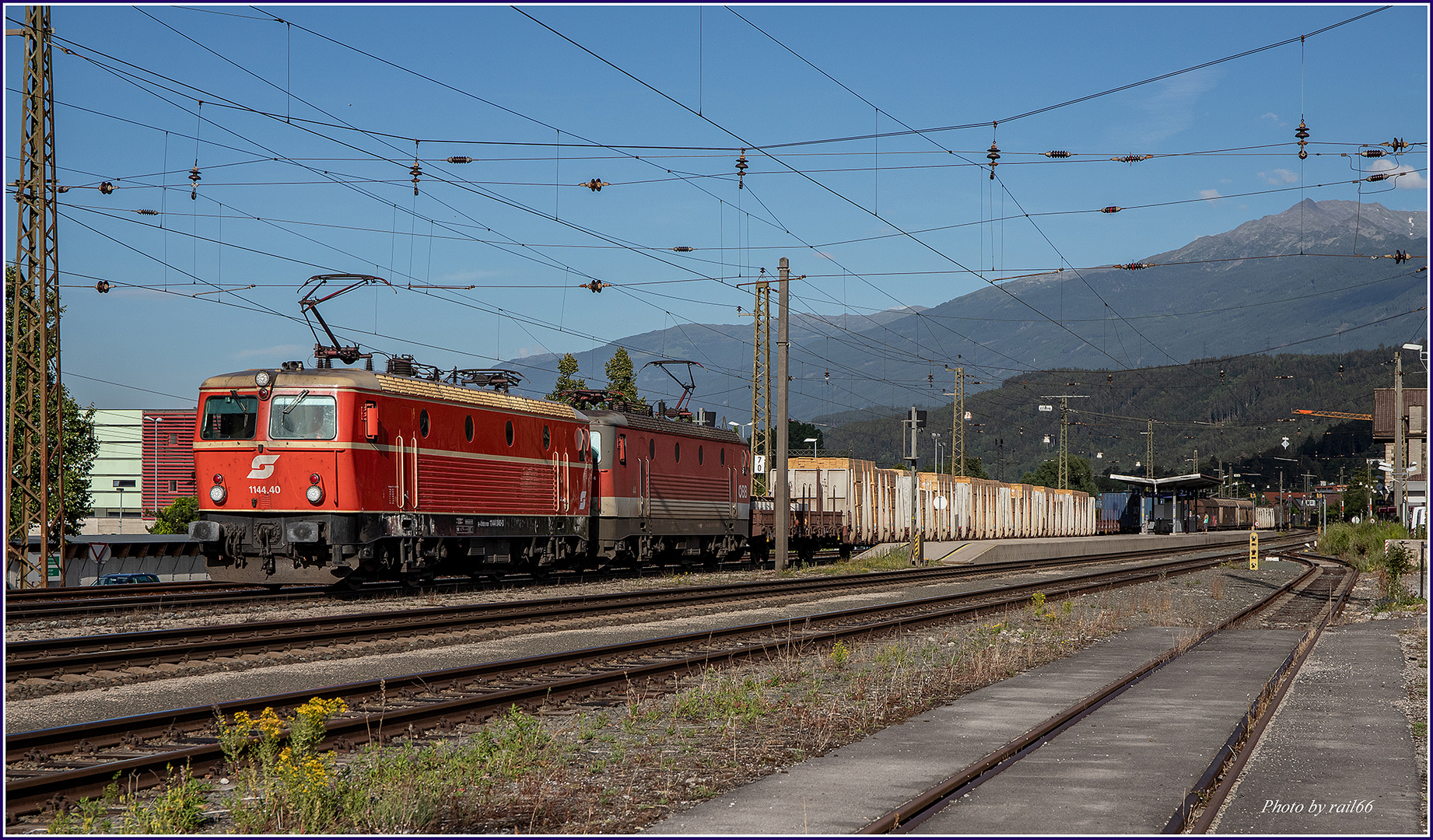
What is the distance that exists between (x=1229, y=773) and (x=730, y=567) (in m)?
30.9

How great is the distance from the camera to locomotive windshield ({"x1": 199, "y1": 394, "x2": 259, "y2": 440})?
22656 millimetres

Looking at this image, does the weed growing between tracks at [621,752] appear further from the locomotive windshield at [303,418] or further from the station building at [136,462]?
the station building at [136,462]

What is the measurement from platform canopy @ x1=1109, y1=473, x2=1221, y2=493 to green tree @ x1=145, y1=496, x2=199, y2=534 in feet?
195

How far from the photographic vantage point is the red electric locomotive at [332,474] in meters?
22.1

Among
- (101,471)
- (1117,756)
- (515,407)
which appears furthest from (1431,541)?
(101,471)

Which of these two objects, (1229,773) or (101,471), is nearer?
(1229,773)

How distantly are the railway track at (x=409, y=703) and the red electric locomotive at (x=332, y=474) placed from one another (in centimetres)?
761

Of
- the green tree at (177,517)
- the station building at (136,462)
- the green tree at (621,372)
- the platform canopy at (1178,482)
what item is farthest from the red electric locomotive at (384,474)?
the station building at (136,462)

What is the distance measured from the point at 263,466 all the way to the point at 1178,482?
66.4 m

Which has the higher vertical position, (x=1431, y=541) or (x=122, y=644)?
(x=1431, y=541)

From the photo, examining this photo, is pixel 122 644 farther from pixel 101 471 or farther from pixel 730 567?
pixel 101 471

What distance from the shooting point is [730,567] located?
131 ft

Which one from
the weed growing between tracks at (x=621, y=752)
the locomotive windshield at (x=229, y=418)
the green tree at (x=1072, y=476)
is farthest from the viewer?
the green tree at (x=1072, y=476)

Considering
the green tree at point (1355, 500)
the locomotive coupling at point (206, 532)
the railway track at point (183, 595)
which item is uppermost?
the locomotive coupling at point (206, 532)
